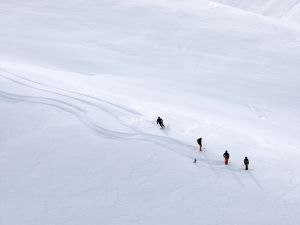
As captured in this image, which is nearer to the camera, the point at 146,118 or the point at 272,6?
the point at 146,118

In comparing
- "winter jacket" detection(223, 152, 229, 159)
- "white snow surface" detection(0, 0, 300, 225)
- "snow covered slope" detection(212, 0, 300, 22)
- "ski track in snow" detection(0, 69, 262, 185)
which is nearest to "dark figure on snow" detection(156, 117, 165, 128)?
"white snow surface" detection(0, 0, 300, 225)

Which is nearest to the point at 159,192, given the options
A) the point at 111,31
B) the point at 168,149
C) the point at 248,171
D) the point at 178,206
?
the point at 178,206

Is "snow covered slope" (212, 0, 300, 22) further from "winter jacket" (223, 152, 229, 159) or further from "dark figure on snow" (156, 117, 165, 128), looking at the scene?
"winter jacket" (223, 152, 229, 159)

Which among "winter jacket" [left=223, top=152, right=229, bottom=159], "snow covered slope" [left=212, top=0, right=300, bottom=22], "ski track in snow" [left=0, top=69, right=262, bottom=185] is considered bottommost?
"winter jacket" [left=223, top=152, right=229, bottom=159]

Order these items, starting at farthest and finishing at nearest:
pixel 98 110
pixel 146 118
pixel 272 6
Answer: pixel 272 6 → pixel 98 110 → pixel 146 118

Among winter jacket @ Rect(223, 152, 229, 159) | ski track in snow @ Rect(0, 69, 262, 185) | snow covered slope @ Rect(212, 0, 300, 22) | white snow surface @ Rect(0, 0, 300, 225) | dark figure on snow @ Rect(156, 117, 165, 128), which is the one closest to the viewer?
white snow surface @ Rect(0, 0, 300, 225)

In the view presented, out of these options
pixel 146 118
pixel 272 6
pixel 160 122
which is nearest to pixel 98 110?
pixel 146 118

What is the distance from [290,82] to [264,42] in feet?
24.4

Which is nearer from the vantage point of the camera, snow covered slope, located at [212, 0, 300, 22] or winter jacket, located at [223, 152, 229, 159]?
winter jacket, located at [223, 152, 229, 159]

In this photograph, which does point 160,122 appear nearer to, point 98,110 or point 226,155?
point 98,110

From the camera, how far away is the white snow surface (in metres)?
18.9

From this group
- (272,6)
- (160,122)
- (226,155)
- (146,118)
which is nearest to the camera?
(226,155)

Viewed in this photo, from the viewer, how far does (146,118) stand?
1001 inches

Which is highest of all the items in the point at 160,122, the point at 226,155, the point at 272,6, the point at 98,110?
the point at 272,6
